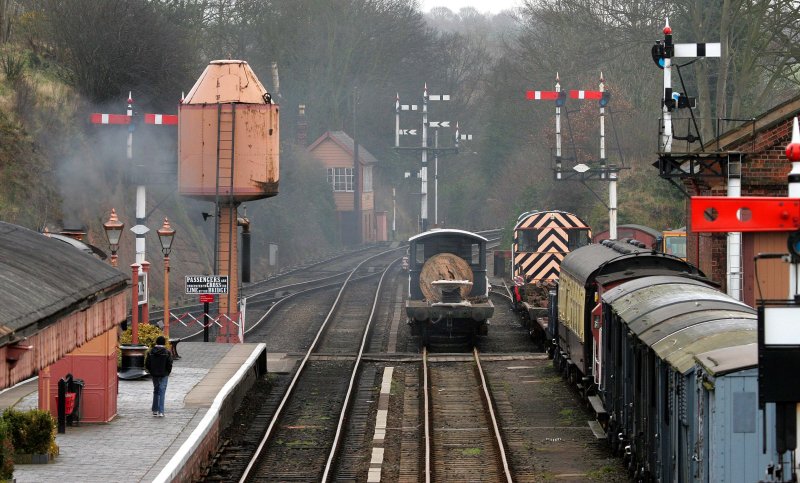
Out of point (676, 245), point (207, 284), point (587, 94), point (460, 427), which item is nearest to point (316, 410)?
point (460, 427)

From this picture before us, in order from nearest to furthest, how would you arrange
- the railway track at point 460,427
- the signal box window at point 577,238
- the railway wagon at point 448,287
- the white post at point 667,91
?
the railway track at point 460,427 < the white post at point 667,91 < the railway wagon at point 448,287 < the signal box window at point 577,238

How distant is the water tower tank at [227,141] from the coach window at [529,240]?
873 cm

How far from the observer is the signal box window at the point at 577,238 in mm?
34800

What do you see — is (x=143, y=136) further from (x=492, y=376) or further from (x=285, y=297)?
(x=492, y=376)

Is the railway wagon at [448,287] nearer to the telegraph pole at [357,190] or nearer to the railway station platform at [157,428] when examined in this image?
the railway station platform at [157,428]

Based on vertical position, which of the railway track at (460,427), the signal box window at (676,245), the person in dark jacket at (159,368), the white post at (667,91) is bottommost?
the railway track at (460,427)

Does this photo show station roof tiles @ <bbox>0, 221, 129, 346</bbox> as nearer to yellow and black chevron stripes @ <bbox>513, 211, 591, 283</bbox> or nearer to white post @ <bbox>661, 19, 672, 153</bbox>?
white post @ <bbox>661, 19, 672, 153</bbox>

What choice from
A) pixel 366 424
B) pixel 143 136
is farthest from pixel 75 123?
pixel 366 424

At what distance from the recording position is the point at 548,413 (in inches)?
843

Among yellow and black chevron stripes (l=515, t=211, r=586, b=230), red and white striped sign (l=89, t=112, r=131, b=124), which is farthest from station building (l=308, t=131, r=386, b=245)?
red and white striped sign (l=89, t=112, r=131, b=124)

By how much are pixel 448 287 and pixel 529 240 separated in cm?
663

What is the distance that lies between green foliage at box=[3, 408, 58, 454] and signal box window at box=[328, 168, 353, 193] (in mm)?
58917

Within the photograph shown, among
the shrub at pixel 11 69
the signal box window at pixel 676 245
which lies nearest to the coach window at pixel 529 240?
the signal box window at pixel 676 245

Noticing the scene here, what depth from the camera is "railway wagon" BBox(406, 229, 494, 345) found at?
2875cm
